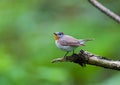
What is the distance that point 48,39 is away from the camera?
664cm

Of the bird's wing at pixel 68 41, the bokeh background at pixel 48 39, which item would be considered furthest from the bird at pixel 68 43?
the bokeh background at pixel 48 39

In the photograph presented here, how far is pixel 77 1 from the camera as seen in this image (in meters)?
8.16

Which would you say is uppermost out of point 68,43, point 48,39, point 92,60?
point 48,39

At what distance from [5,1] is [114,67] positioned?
581 cm

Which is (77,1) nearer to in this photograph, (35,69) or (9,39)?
(9,39)

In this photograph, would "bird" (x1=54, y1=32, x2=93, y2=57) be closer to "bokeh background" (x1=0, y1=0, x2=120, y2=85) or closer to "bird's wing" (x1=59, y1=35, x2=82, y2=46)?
"bird's wing" (x1=59, y1=35, x2=82, y2=46)

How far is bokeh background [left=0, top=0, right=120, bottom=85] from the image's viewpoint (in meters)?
4.93

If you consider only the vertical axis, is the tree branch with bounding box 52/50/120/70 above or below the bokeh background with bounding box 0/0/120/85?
below

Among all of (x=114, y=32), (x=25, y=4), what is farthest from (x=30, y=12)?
(x=114, y=32)

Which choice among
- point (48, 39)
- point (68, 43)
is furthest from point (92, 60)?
point (48, 39)

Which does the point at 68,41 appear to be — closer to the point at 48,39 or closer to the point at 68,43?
the point at 68,43

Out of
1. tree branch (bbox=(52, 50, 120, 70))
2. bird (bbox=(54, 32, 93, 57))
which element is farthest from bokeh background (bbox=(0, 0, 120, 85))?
tree branch (bbox=(52, 50, 120, 70))

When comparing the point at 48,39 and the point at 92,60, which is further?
the point at 48,39

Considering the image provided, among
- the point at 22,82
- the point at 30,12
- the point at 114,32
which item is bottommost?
the point at 22,82
